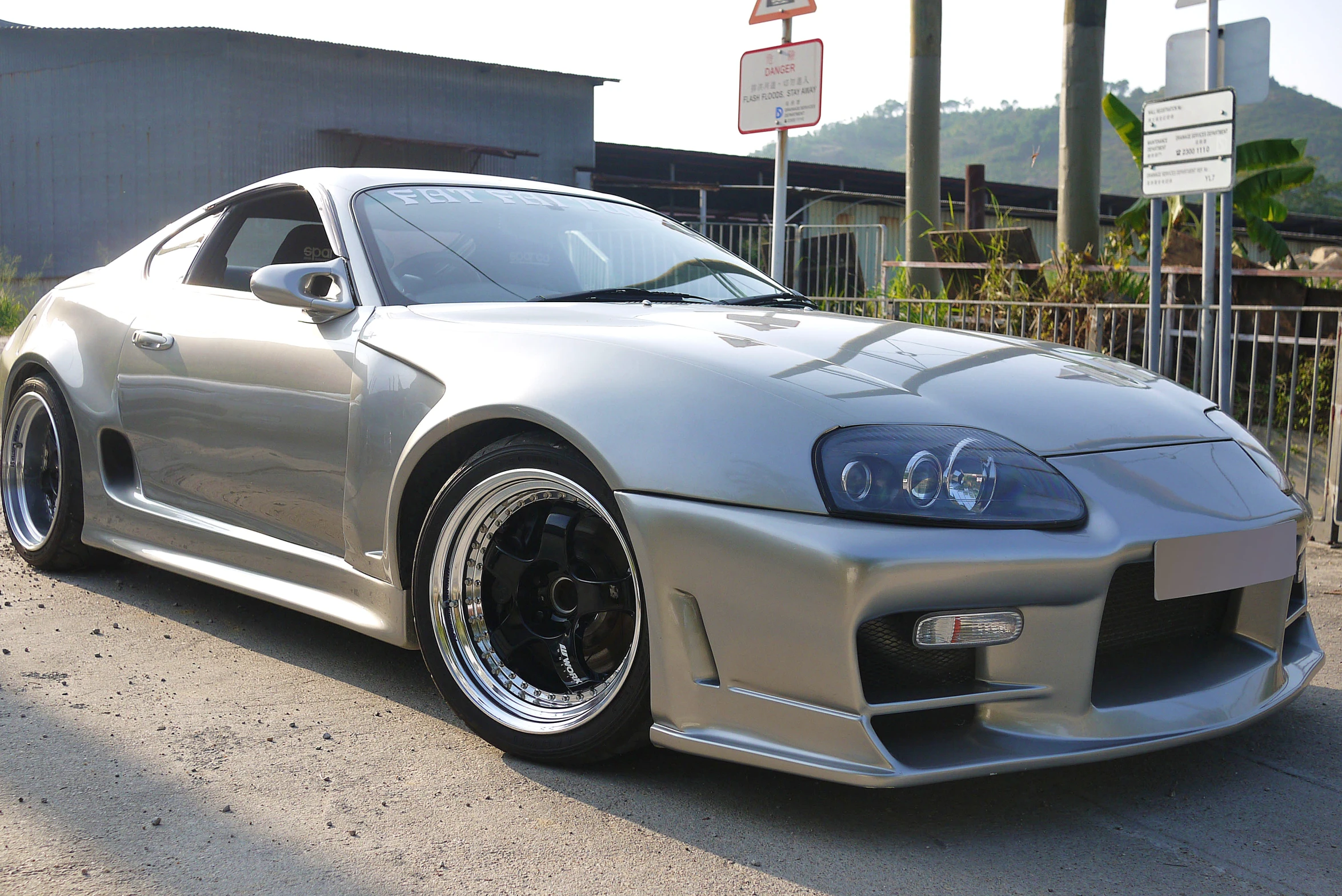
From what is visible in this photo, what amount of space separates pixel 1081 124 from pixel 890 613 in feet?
28.4

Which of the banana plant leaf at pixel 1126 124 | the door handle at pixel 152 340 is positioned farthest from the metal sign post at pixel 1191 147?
the banana plant leaf at pixel 1126 124

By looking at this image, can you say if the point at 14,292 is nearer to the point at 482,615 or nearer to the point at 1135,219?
the point at 1135,219

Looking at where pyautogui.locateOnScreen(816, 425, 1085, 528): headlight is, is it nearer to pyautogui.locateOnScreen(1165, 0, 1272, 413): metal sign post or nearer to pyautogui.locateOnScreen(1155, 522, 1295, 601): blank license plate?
pyautogui.locateOnScreen(1155, 522, 1295, 601): blank license plate

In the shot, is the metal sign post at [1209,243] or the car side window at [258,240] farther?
the metal sign post at [1209,243]

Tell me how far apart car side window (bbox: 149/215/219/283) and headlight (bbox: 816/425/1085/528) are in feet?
8.15

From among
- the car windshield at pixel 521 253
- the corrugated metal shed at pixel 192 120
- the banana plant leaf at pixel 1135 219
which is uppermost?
the corrugated metal shed at pixel 192 120

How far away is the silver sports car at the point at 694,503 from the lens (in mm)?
2068

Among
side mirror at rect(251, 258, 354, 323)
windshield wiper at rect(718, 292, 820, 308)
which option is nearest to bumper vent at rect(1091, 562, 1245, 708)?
windshield wiper at rect(718, 292, 820, 308)

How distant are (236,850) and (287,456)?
115 centimetres

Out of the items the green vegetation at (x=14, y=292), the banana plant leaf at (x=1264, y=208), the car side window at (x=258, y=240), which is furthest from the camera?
the green vegetation at (x=14, y=292)

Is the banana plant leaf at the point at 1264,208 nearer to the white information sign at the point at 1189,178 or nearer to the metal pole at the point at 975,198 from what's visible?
the metal pole at the point at 975,198

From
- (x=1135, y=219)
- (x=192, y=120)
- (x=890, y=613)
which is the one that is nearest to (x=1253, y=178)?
(x=1135, y=219)

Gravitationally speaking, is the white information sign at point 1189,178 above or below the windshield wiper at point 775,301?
above

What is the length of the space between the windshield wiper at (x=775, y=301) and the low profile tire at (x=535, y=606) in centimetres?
102
